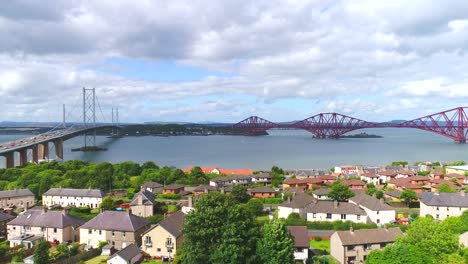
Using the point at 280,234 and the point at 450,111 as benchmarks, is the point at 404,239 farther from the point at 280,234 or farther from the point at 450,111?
the point at 450,111

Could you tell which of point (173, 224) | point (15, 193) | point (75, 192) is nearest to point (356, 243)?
point (173, 224)

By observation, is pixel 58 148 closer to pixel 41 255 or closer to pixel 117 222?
pixel 117 222

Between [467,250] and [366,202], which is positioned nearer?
[467,250]

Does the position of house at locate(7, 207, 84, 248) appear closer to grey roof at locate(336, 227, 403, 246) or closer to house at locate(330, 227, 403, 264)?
house at locate(330, 227, 403, 264)

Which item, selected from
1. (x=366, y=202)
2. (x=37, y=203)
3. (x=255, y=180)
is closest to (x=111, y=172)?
(x=37, y=203)

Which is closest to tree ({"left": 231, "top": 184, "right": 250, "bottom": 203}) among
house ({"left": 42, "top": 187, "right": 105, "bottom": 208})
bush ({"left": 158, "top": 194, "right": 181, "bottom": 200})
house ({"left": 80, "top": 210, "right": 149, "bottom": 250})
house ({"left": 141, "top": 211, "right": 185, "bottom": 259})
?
bush ({"left": 158, "top": 194, "right": 181, "bottom": 200})

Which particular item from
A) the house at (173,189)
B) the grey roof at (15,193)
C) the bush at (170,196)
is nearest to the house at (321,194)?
the bush at (170,196)
